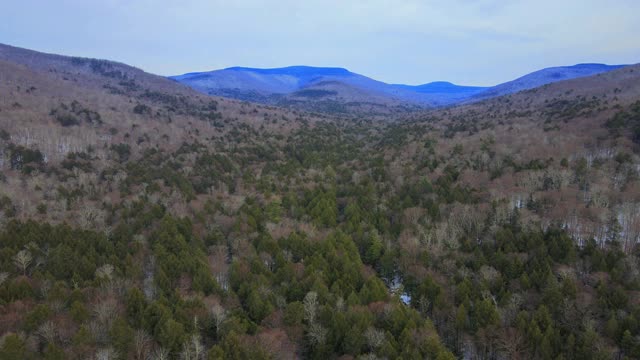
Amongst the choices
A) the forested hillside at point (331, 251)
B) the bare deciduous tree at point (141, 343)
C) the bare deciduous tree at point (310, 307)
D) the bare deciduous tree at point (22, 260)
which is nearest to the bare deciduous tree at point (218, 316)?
the forested hillside at point (331, 251)

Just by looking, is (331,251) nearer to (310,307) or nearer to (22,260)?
(310,307)

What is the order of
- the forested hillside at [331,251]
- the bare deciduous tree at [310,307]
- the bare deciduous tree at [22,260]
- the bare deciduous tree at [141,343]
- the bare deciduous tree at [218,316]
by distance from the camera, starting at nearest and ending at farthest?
1. the bare deciduous tree at [141,343]
2. the forested hillside at [331,251]
3. the bare deciduous tree at [218,316]
4. the bare deciduous tree at [310,307]
5. the bare deciduous tree at [22,260]

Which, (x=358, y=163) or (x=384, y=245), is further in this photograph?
(x=358, y=163)

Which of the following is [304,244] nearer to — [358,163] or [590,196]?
[590,196]

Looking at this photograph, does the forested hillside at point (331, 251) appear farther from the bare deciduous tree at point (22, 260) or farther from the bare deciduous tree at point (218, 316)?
the bare deciduous tree at point (22, 260)

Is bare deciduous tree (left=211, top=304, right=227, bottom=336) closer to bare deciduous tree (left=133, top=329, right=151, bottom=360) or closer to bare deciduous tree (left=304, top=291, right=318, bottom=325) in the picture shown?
bare deciduous tree (left=133, top=329, right=151, bottom=360)

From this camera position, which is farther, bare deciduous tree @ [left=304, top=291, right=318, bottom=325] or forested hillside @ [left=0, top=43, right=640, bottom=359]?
bare deciduous tree @ [left=304, top=291, right=318, bottom=325]

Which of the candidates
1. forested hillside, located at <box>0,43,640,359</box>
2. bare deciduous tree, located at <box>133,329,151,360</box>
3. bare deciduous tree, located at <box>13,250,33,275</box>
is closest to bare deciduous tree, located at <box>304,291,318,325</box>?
forested hillside, located at <box>0,43,640,359</box>

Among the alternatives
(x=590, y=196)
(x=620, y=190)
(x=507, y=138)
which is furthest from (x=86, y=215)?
(x=507, y=138)
